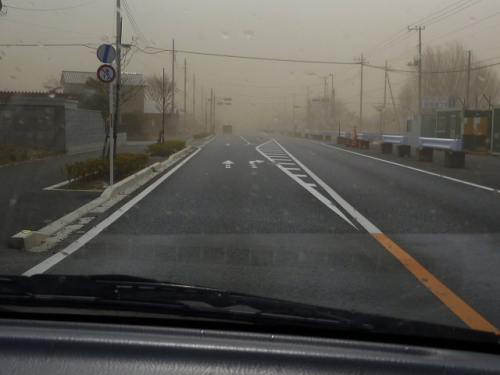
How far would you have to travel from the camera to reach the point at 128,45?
2653 centimetres

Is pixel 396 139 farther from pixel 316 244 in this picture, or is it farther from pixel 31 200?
pixel 316 244

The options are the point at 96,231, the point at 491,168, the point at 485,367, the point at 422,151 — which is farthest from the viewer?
the point at 422,151

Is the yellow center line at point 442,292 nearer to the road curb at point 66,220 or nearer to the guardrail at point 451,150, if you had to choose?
the road curb at point 66,220

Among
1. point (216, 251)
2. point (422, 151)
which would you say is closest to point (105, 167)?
point (216, 251)

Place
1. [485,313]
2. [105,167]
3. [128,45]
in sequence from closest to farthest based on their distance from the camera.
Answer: [485,313] < [105,167] < [128,45]

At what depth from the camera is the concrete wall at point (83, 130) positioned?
90.5 feet

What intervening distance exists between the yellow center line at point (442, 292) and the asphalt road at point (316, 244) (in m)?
0.04

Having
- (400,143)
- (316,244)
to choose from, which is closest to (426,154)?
(400,143)

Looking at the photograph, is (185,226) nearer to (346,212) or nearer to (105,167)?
(346,212)

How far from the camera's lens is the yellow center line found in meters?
4.50

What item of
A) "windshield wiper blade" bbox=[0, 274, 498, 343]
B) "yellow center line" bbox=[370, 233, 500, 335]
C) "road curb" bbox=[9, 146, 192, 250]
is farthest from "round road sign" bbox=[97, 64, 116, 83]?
"windshield wiper blade" bbox=[0, 274, 498, 343]

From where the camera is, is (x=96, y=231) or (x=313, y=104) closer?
(x=96, y=231)

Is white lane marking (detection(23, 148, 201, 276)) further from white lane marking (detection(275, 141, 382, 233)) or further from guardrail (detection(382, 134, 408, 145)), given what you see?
guardrail (detection(382, 134, 408, 145))

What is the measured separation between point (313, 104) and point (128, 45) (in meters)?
93.5
